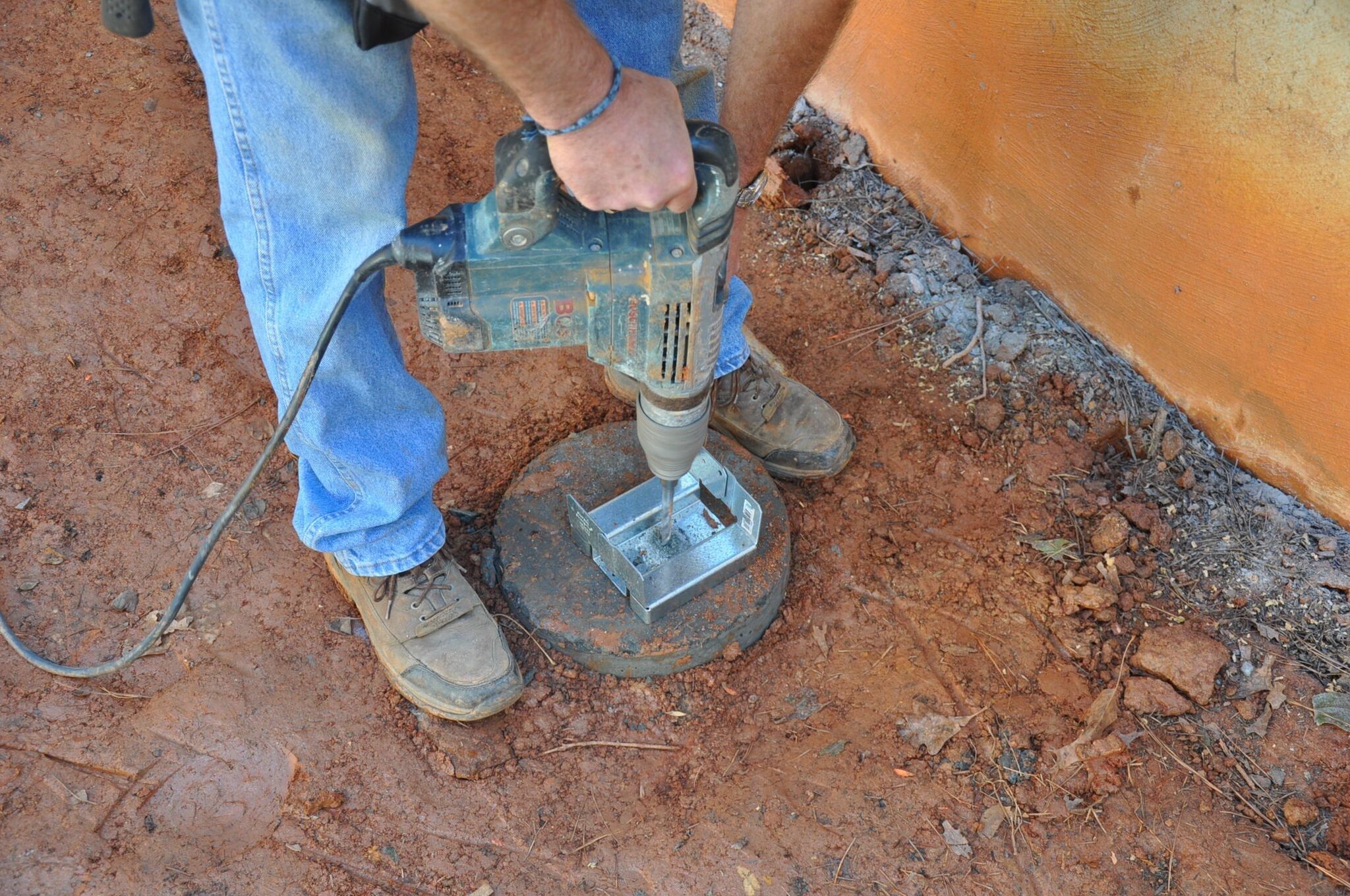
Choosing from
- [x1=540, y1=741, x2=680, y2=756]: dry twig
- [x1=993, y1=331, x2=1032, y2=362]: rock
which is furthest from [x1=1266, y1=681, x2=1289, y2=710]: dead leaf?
[x1=540, y1=741, x2=680, y2=756]: dry twig

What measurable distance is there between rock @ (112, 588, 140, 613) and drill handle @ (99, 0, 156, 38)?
4.19 ft

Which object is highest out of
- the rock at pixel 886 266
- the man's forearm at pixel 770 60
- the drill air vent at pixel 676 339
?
the man's forearm at pixel 770 60

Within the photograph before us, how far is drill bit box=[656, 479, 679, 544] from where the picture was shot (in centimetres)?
215

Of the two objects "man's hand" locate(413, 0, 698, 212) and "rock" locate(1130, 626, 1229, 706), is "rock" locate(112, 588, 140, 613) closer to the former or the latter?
"man's hand" locate(413, 0, 698, 212)

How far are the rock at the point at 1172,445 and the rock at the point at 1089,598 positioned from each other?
46 cm

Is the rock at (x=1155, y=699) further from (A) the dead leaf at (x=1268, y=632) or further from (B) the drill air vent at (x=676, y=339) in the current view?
(B) the drill air vent at (x=676, y=339)

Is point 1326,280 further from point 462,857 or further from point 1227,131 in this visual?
point 462,857

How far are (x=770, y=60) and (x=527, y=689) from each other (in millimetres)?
1459

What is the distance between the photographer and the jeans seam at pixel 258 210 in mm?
1415

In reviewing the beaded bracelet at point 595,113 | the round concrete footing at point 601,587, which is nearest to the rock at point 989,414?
the round concrete footing at point 601,587

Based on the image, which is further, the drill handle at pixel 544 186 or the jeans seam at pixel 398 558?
the jeans seam at pixel 398 558

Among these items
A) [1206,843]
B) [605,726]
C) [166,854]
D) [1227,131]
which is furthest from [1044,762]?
[166,854]

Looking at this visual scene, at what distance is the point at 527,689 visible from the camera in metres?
2.19

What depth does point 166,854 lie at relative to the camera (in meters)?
1.83
